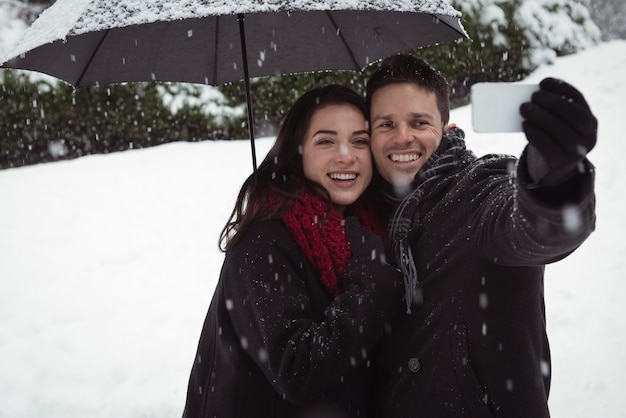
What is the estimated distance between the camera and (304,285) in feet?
6.72

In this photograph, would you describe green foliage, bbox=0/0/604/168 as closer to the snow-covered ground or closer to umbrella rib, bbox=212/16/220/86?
the snow-covered ground

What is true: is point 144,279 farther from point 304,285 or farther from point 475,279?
point 475,279

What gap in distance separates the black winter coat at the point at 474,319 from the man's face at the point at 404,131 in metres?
0.35

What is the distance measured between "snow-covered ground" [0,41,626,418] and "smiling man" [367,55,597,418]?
2424 mm

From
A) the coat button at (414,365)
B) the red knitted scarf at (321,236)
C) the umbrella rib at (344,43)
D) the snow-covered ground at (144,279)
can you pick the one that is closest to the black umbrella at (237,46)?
the umbrella rib at (344,43)

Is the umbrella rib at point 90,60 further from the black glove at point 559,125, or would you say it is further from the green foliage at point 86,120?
the green foliage at point 86,120

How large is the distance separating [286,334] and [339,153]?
0.83 m

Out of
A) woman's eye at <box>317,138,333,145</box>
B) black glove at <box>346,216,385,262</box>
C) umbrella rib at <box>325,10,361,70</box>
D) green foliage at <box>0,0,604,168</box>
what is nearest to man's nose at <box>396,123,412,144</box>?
woman's eye at <box>317,138,333,145</box>

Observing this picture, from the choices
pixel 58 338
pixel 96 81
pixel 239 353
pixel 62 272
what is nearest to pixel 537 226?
pixel 239 353

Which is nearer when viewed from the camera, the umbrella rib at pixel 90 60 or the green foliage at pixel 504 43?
the umbrella rib at pixel 90 60

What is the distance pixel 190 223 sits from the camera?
6.75 m

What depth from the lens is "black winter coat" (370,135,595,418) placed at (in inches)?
71.4

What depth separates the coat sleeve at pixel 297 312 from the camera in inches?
72.4

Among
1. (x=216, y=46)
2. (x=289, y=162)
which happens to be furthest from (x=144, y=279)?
(x=289, y=162)
